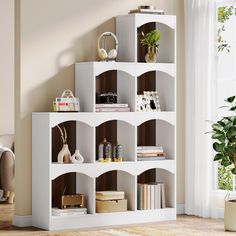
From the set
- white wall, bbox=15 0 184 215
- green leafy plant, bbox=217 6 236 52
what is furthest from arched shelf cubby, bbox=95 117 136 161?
green leafy plant, bbox=217 6 236 52

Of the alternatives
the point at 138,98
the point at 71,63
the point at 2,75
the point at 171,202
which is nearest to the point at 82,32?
the point at 71,63

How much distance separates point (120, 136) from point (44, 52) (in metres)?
1.12

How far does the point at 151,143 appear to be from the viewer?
316 inches

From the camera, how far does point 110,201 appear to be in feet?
24.3

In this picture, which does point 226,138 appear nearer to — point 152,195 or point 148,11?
point 152,195

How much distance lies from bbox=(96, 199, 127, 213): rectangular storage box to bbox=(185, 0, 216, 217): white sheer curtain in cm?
92

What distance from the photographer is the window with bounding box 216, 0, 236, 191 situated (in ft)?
26.3

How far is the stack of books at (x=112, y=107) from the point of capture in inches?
289

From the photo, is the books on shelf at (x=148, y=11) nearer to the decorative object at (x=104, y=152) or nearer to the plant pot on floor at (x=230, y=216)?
the decorative object at (x=104, y=152)

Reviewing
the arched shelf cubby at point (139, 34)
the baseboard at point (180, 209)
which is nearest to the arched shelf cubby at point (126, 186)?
the baseboard at point (180, 209)

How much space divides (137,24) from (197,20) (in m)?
0.78

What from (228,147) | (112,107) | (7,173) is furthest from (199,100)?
(7,173)

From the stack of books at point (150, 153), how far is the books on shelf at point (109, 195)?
1.30ft

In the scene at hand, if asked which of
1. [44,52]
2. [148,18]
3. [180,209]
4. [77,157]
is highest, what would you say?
[148,18]
